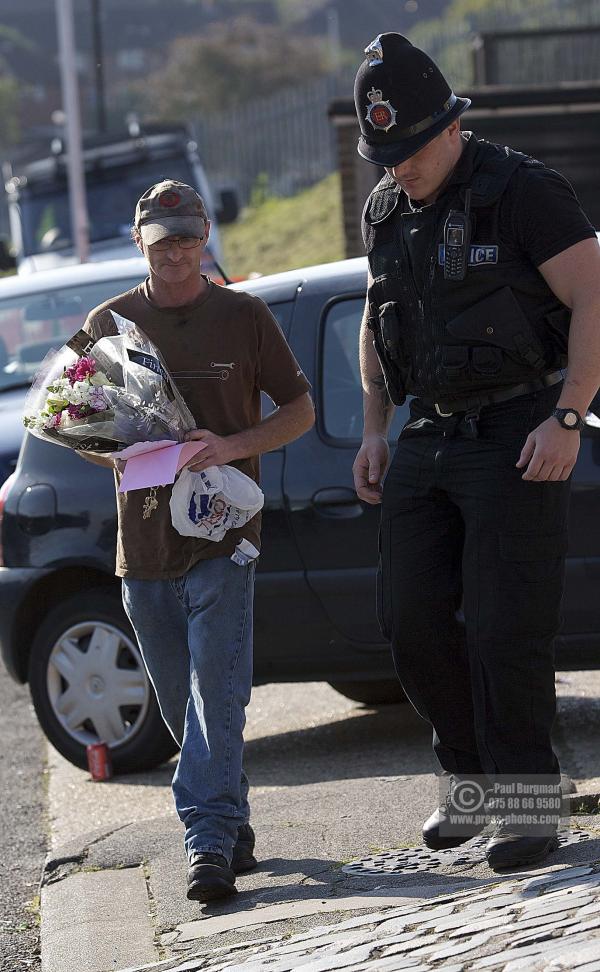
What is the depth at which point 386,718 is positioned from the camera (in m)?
6.62

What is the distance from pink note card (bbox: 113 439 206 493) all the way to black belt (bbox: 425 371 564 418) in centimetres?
72

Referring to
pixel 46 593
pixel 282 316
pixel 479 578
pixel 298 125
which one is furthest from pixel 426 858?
pixel 298 125

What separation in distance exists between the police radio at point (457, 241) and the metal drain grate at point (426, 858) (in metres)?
1.48

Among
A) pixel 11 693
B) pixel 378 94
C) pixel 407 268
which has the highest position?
pixel 378 94

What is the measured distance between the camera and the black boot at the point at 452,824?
13.4ft

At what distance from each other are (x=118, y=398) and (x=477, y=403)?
3.09 feet

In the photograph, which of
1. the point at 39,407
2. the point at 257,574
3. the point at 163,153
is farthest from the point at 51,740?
the point at 163,153

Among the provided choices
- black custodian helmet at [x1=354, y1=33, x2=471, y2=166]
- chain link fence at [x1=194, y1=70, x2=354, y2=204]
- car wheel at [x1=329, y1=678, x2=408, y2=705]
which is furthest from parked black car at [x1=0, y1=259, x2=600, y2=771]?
chain link fence at [x1=194, y1=70, x2=354, y2=204]

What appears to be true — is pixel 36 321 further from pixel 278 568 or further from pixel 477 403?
pixel 477 403

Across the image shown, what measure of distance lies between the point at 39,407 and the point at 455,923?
1.78m

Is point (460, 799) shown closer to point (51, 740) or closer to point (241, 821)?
point (241, 821)

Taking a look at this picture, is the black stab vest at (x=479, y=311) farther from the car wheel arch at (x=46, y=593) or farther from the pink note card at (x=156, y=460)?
the car wheel arch at (x=46, y=593)

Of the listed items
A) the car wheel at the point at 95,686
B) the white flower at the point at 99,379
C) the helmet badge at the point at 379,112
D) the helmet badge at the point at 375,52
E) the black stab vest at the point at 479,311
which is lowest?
the car wheel at the point at 95,686

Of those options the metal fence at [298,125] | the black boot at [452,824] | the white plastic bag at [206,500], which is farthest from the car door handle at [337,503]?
the metal fence at [298,125]
